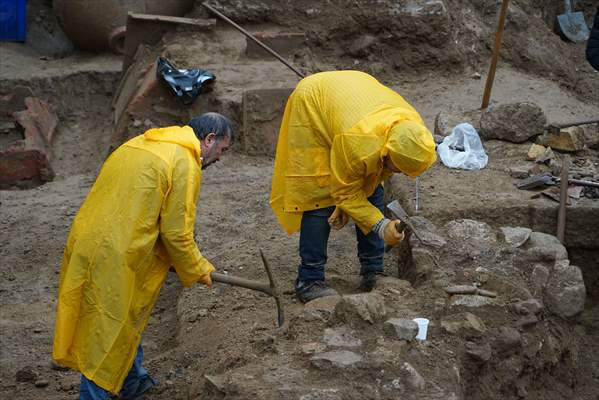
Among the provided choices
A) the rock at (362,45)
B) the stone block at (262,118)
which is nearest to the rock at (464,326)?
the stone block at (262,118)

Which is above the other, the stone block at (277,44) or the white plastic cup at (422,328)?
the stone block at (277,44)

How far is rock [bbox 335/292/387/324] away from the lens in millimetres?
4352

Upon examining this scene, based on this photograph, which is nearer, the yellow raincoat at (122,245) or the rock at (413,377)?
the rock at (413,377)

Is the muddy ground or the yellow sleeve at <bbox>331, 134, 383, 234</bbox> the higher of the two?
the yellow sleeve at <bbox>331, 134, 383, 234</bbox>

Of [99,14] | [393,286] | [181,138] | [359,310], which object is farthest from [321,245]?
[99,14]

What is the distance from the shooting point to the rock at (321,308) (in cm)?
448

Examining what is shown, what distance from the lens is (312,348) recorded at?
13.5 ft

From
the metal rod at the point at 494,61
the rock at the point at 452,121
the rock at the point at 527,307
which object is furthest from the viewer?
the metal rod at the point at 494,61

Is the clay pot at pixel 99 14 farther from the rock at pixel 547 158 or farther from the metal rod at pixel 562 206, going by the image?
the metal rod at pixel 562 206

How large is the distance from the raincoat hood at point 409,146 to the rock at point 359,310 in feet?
2.28

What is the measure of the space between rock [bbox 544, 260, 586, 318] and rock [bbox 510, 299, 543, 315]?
259 mm

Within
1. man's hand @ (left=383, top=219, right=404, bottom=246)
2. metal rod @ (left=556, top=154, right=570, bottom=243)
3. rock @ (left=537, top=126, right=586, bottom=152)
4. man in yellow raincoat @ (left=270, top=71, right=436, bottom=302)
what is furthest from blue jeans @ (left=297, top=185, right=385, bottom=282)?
rock @ (left=537, top=126, right=586, bottom=152)

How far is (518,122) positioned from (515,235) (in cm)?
180

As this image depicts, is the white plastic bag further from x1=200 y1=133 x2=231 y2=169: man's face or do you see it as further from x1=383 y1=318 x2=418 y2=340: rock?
x1=200 y1=133 x2=231 y2=169: man's face
